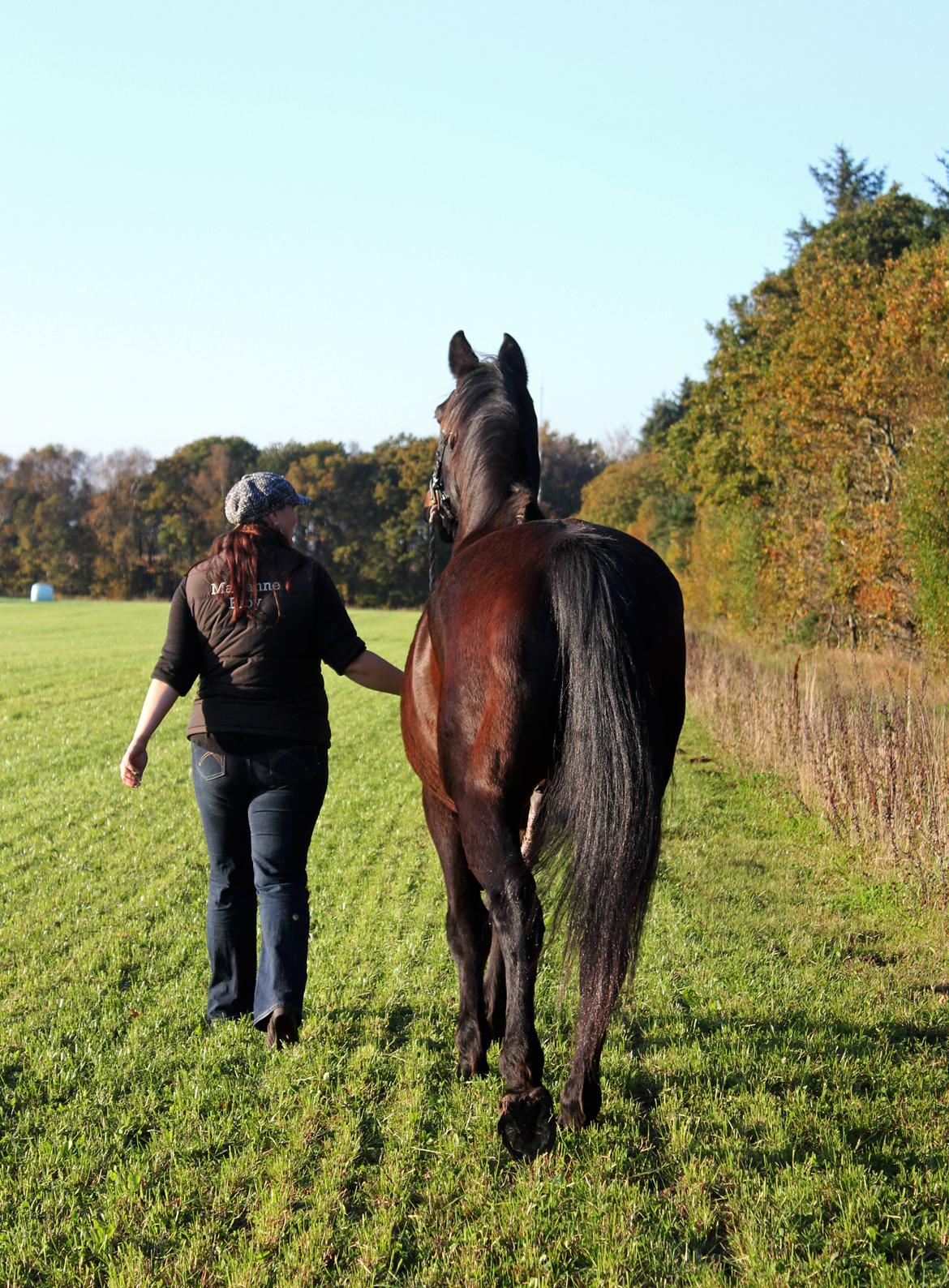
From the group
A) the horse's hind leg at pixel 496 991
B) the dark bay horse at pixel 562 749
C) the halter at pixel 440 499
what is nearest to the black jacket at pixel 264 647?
the halter at pixel 440 499

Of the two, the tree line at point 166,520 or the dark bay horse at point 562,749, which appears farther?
the tree line at point 166,520

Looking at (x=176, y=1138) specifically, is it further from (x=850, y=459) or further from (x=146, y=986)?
(x=850, y=459)

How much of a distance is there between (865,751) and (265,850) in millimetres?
5672

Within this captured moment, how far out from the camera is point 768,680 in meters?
14.1

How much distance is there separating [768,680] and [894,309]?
35.1 ft

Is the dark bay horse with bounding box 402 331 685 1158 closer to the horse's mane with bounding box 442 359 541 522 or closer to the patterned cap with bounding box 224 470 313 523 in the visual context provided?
the horse's mane with bounding box 442 359 541 522

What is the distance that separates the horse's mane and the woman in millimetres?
796

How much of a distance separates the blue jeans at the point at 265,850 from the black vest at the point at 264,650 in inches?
5.5

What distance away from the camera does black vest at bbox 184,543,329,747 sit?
4.88m

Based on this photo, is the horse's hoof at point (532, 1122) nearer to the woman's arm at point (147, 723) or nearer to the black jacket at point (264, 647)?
the black jacket at point (264, 647)

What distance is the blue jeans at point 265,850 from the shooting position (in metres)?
4.78

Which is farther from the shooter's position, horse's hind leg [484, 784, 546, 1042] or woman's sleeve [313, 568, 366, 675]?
woman's sleeve [313, 568, 366, 675]

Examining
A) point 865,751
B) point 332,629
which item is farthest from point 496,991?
point 865,751

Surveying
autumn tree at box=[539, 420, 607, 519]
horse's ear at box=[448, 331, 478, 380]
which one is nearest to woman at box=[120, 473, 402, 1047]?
horse's ear at box=[448, 331, 478, 380]
